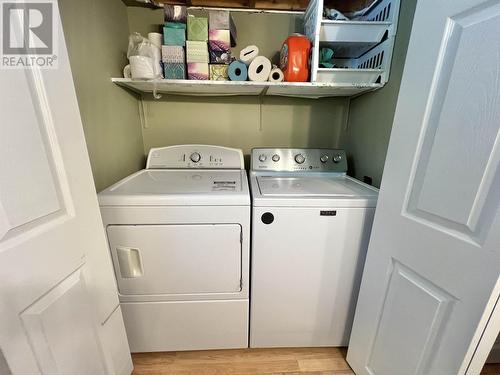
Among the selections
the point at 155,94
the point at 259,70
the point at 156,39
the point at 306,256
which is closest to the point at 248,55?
the point at 259,70

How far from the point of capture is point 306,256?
1.18 m

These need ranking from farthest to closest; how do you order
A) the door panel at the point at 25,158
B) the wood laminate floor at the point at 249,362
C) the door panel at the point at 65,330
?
the wood laminate floor at the point at 249,362 < the door panel at the point at 65,330 < the door panel at the point at 25,158

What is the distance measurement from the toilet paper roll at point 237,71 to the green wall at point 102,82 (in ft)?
2.50

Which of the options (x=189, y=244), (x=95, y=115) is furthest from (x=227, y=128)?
(x=189, y=244)

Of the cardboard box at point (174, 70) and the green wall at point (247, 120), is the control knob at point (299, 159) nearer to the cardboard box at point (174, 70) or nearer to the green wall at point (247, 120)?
the green wall at point (247, 120)

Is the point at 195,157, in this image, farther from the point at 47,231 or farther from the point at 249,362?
the point at 249,362

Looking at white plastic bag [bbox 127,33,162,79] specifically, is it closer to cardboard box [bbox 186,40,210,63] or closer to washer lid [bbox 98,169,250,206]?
cardboard box [bbox 186,40,210,63]

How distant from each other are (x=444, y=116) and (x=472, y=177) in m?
0.22

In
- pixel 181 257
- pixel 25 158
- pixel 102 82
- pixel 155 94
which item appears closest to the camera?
pixel 25 158

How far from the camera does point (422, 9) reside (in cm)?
76

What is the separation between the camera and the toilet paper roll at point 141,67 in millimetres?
1272

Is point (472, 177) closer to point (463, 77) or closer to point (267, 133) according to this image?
Result: point (463, 77)

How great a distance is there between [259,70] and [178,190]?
932 mm

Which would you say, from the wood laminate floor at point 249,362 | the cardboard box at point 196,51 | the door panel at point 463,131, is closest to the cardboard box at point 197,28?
the cardboard box at point 196,51
